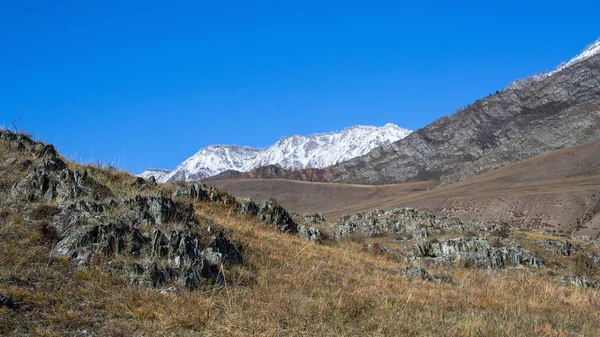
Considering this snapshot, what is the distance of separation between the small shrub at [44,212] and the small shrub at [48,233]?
33.5 inches

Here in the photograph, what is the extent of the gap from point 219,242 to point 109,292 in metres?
4.16

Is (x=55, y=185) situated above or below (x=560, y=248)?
above

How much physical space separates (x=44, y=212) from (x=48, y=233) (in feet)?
4.94

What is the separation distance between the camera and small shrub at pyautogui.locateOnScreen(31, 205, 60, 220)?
10.0 metres

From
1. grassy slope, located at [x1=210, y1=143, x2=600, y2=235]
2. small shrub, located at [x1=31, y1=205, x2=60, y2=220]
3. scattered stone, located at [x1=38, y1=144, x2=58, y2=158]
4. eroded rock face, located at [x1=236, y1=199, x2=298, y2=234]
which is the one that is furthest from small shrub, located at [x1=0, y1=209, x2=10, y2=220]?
grassy slope, located at [x1=210, y1=143, x2=600, y2=235]

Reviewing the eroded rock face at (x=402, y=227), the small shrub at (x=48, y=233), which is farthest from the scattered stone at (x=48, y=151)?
the eroded rock face at (x=402, y=227)

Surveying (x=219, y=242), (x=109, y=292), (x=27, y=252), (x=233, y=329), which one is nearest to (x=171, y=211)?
(x=219, y=242)

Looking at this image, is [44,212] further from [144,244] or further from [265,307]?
[265,307]

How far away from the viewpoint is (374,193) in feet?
553

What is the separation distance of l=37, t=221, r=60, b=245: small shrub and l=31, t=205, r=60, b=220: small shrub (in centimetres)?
85

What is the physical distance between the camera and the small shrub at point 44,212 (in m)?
10.0

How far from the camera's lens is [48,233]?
8.97 meters

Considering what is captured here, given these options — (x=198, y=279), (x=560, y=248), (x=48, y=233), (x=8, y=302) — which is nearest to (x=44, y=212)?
(x=48, y=233)

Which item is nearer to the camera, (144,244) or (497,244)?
(144,244)
